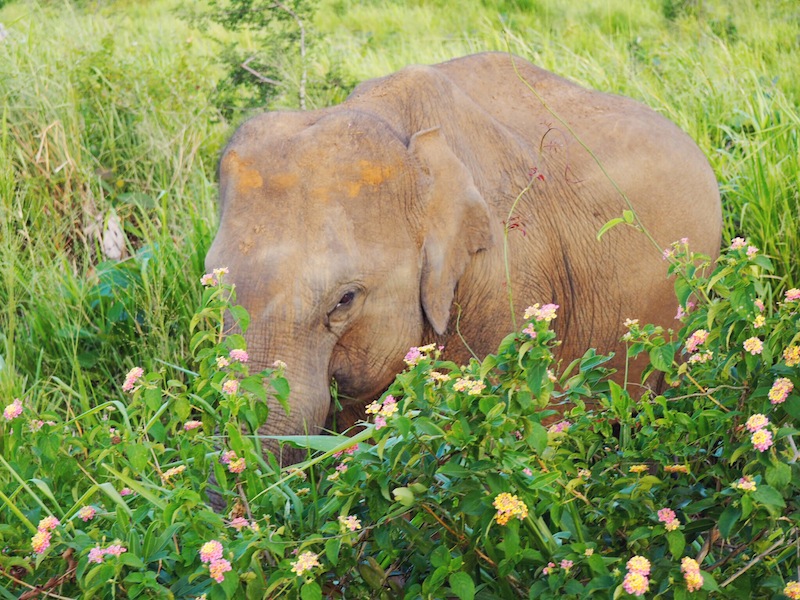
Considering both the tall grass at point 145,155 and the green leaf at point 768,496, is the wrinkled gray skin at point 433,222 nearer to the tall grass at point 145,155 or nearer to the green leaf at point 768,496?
the tall grass at point 145,155

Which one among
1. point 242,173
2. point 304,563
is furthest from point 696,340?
point 242,173

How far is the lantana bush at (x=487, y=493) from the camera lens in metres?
1.97

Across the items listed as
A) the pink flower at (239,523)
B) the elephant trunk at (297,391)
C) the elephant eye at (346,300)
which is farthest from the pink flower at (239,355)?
the elephant eye at (346,300)

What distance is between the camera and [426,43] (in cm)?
870

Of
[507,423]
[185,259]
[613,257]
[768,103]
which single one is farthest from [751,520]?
[768,103]

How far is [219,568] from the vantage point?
1910 mm

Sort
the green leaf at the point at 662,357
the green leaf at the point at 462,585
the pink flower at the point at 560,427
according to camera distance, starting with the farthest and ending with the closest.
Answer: the pink flower at the point at 560,427, the green leaf at the point at 662,357, the green leaf at the point at 462,585

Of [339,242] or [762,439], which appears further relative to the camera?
[339,242]

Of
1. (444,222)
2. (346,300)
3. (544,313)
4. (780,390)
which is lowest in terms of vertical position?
(346,300)

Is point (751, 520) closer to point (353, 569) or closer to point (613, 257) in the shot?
point (353, 569)

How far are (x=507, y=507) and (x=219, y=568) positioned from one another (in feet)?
1.56

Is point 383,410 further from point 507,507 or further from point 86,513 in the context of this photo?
point 86,513

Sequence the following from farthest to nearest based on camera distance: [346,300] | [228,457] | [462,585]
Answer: [346,300], [228,457], [462,585]

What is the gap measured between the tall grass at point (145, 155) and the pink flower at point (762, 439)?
7.38 ft
